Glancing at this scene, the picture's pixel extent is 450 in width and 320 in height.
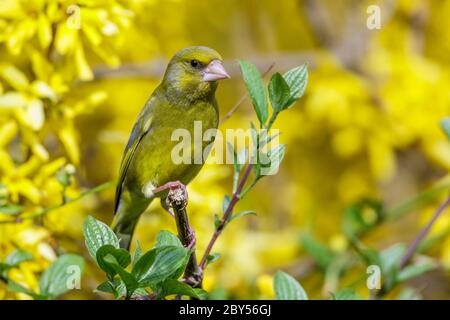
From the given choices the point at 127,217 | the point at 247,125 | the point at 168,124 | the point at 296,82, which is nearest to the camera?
the point at 296,82

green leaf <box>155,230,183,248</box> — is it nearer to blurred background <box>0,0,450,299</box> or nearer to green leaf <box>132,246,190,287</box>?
green leaf <box>132,246,190,287</box>

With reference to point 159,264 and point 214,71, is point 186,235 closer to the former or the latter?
point 159,264

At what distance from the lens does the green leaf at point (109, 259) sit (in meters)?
1.12

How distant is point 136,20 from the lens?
2.33m

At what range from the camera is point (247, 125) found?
2.86 metres

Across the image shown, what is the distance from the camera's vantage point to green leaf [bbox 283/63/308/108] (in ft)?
4.01

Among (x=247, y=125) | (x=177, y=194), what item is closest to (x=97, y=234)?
(x=177, y=194)

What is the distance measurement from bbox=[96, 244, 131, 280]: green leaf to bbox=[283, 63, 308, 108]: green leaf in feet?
1.05

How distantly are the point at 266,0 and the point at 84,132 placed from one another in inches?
38.2

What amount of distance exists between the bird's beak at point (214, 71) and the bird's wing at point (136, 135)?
7.5 inches

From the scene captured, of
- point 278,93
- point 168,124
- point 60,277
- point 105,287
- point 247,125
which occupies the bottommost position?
point 105,287

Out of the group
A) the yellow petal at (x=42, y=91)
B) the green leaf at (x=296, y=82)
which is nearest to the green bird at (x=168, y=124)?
the yellow petal at (x=42, y=91)

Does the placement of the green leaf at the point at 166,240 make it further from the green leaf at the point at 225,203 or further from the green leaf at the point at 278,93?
the green leaf at the point at 278,93

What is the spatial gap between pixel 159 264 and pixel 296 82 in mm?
335
